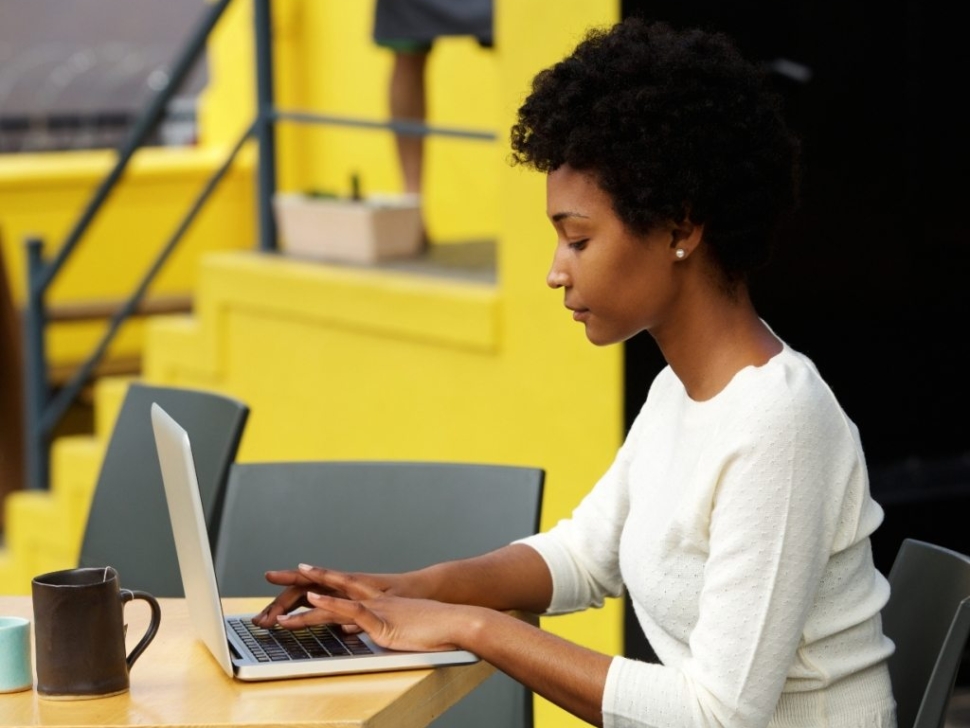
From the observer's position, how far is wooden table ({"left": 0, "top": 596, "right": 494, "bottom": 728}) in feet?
5.64

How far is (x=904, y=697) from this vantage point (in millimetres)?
2078

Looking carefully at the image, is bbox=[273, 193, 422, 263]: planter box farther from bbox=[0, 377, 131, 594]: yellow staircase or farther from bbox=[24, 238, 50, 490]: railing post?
bbox=[24, 238, 50, 490]: railing post

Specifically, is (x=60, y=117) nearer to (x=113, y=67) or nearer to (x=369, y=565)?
(x=113, y=67)

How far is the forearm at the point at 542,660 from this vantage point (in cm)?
188

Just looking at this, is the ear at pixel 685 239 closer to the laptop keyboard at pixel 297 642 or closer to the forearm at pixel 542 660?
the forearm at pixel 542 660

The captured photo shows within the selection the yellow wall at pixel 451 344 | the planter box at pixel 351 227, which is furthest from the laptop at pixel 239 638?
the planter box at pixel 351 227

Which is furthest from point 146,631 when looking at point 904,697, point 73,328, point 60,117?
point 60,117

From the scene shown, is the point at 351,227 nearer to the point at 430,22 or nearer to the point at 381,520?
the point at 430,22

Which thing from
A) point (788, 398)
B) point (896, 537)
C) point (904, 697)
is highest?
point (788, 398)

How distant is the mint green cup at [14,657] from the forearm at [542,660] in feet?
1.46

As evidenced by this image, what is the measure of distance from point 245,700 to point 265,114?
3.06 m

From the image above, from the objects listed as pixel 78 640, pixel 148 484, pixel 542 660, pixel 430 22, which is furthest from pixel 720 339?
pixel 430 22

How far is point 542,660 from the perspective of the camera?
1886 millimetres

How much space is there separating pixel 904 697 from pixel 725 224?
60 centimetres
